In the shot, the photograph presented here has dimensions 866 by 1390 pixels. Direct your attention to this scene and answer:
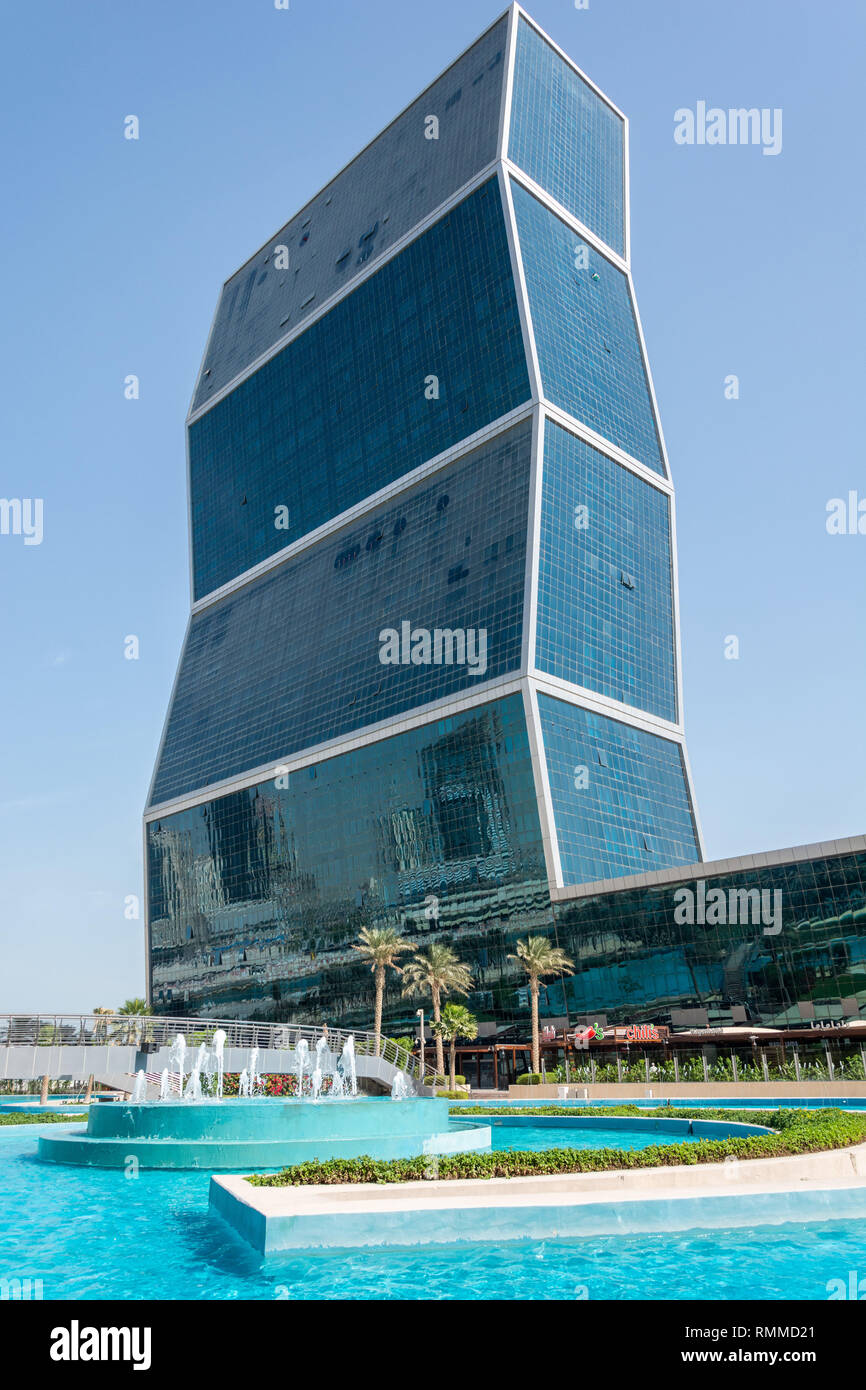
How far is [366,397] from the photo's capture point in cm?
10350

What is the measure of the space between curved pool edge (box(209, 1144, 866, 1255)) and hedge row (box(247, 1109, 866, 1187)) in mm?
683

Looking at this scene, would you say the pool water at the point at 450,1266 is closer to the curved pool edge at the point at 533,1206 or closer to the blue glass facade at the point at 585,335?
the curved pool edge at the point at 533,1206

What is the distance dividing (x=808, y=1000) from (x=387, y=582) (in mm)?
49739

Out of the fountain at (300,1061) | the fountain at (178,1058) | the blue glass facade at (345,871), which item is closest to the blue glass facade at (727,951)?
the blue glass facade at (345,871)

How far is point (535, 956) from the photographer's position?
62.2 m

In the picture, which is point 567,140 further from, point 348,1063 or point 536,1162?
point 536,1162

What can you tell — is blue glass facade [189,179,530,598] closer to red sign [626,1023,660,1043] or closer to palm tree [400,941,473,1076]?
palm tree [400,941,473,1076]

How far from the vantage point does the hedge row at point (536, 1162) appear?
15930 mm

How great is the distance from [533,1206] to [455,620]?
6698cm

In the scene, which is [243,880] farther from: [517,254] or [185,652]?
[517,254]

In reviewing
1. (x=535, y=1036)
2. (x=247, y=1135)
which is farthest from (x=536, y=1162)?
(x=535, y=1036)

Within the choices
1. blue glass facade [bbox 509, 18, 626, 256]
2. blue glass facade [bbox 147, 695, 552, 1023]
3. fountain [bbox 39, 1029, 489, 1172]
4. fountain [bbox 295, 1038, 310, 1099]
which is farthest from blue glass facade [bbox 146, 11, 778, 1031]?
fountain [bbox 39, 1029, 489, 1172]

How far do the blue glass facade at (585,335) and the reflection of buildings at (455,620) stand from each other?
1.12ft
